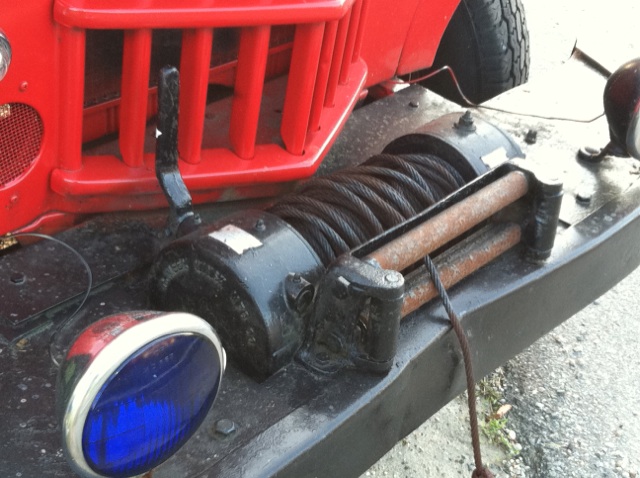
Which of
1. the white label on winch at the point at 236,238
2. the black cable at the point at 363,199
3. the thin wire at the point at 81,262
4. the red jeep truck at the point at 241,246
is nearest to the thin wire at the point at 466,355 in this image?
the red jeep truck at the point at 241,246

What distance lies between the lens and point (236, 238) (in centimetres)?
169

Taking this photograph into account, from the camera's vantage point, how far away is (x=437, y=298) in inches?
74.9

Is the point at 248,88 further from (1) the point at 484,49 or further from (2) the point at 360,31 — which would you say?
(1) the point at 484,49

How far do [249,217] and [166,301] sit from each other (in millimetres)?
238

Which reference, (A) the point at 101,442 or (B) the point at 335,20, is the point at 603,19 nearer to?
(B) the point at 335,20

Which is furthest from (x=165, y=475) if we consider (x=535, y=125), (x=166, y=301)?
(x=535, y=125)

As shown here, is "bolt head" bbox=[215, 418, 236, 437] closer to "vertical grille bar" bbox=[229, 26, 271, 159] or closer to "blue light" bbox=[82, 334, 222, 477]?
"blue light" bbox=[82, 334, 222, 477]

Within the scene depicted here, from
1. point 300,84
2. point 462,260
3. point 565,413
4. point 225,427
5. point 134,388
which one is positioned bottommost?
point 565,413

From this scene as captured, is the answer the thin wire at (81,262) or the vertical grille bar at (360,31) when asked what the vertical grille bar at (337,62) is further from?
the thin wire at (81,262)

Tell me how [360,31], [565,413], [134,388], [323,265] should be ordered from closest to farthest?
[134,388]
[323,265]
[360,31]
[565,413]

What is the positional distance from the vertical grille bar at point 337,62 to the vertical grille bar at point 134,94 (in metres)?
0.51

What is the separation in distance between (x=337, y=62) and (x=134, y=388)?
114 centimetres

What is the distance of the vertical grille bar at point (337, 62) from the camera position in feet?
6.90

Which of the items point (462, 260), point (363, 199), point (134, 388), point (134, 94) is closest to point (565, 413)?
point (462, 260)
